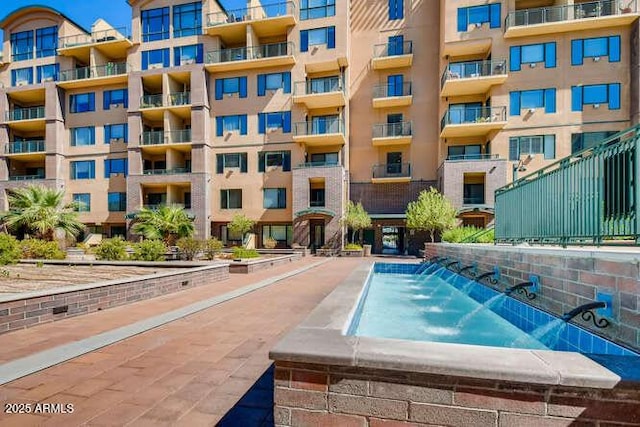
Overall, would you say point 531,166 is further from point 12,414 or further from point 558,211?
point 12,414

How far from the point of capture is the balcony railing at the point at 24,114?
2966cm

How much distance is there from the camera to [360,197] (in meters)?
26.7

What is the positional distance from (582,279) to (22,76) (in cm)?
4472

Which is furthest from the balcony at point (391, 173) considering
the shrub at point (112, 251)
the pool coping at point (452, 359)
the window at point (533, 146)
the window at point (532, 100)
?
the pool coping at point (452, 359)

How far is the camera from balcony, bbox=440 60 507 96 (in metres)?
22.2

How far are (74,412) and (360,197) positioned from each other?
24.7 m

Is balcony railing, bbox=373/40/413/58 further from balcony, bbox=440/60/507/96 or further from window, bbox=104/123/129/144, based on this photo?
window, bbox=104/123/129/144

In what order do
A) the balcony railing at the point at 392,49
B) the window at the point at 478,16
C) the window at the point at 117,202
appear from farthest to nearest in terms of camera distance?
the window at the point at 117,202 < the balcony railing at the point at 392,49 < the window at the point at 478,16

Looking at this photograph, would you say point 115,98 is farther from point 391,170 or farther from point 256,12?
point 391,170

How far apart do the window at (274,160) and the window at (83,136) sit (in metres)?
16.4

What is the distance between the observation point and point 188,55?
27.6 metres

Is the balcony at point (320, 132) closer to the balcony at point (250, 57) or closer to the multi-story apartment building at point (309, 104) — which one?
the multi-story apartment building at point (309, 104)

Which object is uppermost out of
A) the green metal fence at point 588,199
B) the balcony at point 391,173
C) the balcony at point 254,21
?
the balcony at point 254,21

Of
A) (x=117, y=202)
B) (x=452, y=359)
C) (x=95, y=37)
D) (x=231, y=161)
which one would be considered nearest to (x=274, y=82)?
(x=231, y=161)
